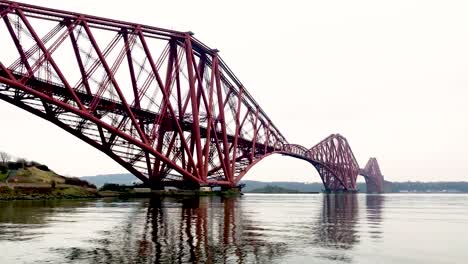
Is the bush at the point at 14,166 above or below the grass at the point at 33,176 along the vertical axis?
above

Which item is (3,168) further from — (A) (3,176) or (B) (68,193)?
(B) (68,193)

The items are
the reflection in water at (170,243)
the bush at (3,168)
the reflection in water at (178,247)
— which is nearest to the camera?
the reflection in water at (178,247)

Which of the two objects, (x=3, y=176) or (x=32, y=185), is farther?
(x=3, y=176)

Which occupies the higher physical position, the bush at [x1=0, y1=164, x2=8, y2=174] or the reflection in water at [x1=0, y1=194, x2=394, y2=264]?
the bush at [x1=0, y1=164, x2=8, y2=174]

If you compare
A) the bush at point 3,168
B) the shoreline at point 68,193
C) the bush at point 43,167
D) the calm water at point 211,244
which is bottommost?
the calm water at point 211,244

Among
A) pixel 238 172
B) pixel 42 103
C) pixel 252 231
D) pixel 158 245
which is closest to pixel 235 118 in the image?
pixel 238 172

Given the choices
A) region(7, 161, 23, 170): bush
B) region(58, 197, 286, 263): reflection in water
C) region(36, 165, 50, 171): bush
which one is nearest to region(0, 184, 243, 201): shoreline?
region(7, 161, 23, 170): bush

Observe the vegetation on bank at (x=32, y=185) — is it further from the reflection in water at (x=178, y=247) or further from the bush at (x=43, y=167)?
the reflection in water at (x=178, y=247)

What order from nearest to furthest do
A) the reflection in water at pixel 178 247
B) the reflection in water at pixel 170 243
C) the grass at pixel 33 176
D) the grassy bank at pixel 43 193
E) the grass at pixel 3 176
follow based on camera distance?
1. the reflection in water at pixel 178 247
2. the reflection in water at pixel 170 243
3. the grassy bank at pixel 43 193
4. the grass at pixel 3 176
5. the grass at pixel 33 176

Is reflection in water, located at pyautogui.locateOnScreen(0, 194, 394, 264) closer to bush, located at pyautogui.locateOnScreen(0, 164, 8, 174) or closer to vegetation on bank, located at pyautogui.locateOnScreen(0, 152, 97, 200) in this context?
vegetation on bank, located at pyautogui.locateOnScreen(0, 152, 97, 200)

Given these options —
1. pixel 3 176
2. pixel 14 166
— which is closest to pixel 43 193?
pixel 3 176

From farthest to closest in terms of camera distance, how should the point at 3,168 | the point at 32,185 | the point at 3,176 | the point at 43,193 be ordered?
the point at 3,168 < the point at 3,176 < the point at 32,185 < the point at 43,193

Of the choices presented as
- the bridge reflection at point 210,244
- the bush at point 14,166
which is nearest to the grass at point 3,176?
the bush at point 14,166

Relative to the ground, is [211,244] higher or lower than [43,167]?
lower
